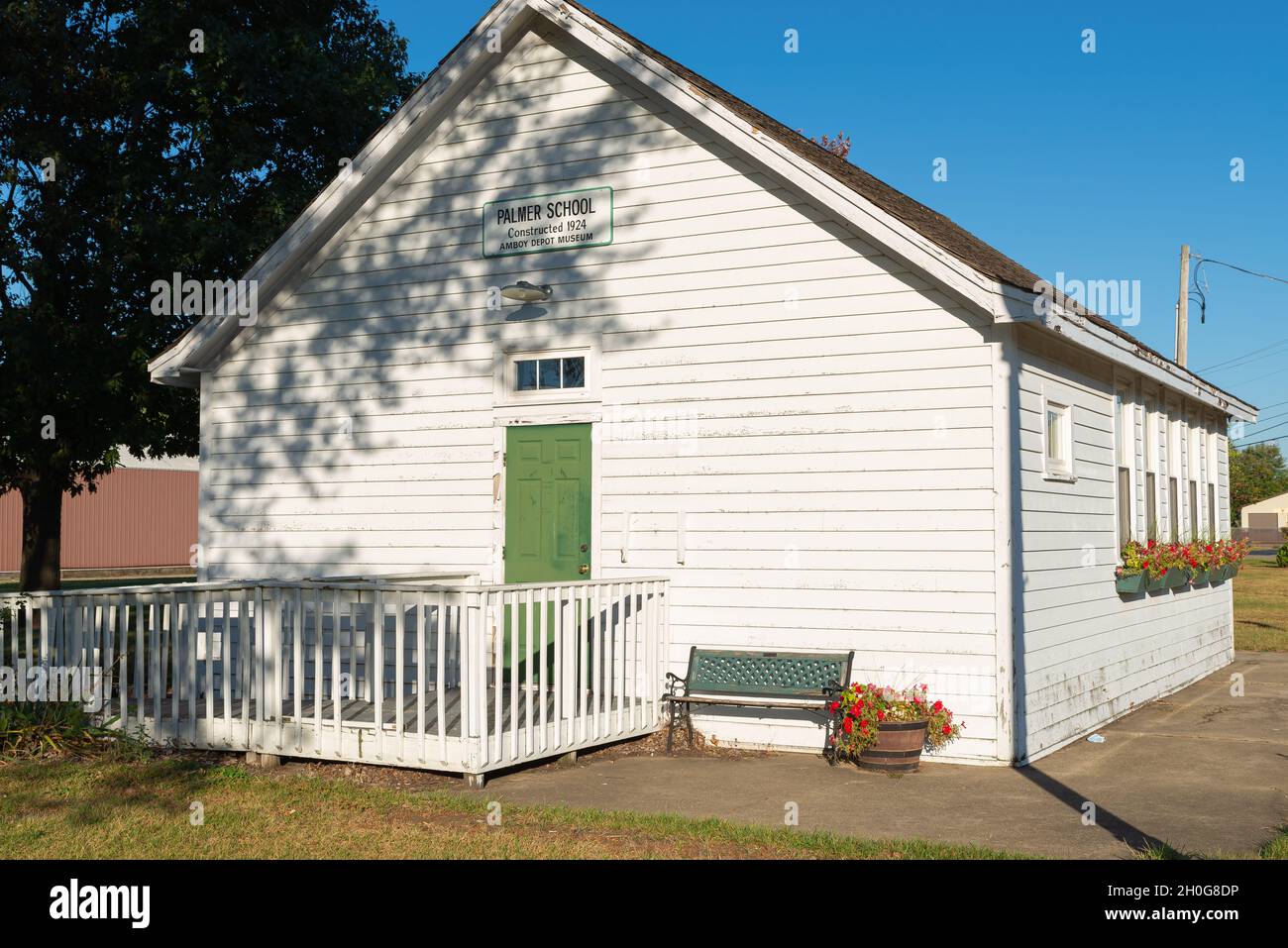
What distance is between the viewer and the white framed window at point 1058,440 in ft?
37.5

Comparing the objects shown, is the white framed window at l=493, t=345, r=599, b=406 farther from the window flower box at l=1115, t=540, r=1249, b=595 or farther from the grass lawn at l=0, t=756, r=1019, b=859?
the window flower box at l=1115, t=540, r=1249, b=595

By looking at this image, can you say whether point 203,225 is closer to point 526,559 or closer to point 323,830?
point 526,559

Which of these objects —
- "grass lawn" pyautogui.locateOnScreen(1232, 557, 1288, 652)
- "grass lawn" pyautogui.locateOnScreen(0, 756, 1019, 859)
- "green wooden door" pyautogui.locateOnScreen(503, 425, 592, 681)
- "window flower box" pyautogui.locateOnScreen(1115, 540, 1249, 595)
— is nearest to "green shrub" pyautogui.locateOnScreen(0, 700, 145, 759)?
"grass lawn" pyautogui.locateOnScreen(0, 756, 1019, 859)

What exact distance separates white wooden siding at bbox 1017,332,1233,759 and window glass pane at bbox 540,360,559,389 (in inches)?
166

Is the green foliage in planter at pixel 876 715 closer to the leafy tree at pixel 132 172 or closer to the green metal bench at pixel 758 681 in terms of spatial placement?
the green metal bench at pixel 758 681

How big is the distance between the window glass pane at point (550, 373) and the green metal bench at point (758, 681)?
289 cm

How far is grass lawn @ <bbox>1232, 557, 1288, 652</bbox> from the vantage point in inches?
859

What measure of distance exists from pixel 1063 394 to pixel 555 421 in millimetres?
4625

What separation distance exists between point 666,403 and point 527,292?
1690 mm

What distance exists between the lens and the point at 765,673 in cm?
1073

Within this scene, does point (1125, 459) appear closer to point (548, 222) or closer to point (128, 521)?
point (548, 222)

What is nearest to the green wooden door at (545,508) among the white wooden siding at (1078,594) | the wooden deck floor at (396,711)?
the wooden deck floor at (396,711)

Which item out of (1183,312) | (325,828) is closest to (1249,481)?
(1183,312)
